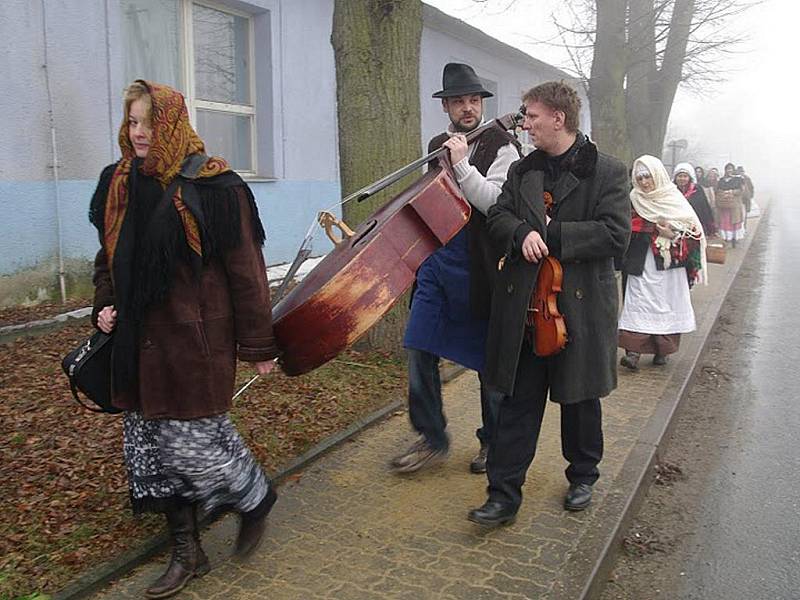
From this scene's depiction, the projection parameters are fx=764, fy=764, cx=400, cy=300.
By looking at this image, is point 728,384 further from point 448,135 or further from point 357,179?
point 448,135

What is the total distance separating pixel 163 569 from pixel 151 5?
7.17m

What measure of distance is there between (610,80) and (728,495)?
33.5ft

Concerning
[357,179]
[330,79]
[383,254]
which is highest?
[330,79]

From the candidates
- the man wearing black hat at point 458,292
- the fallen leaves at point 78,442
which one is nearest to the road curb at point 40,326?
the fallen leaves at point 78,442

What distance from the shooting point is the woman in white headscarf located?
6.29 meters

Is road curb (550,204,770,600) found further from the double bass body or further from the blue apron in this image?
the double bass body

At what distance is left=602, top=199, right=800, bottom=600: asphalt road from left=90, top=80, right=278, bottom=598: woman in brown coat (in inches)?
70.5

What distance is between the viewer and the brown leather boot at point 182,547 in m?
2.86

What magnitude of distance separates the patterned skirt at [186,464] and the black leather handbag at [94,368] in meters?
0.14

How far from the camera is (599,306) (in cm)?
330

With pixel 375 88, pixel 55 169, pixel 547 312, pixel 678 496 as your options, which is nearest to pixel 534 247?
pixel 547 312

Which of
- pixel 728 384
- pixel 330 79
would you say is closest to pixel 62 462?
pixel 728 384

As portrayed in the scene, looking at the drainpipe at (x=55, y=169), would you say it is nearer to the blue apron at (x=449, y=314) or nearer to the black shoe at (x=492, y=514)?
the blue apron at (x=449, y=314)

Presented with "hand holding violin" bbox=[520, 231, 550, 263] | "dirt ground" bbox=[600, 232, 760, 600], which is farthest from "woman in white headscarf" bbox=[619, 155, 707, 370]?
"hand holding violin" bbox=[520, 231, 550, 263]
